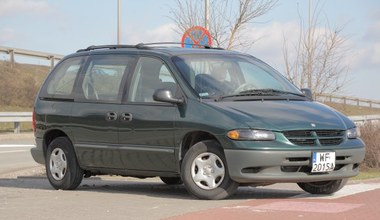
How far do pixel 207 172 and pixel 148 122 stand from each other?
1.03 m

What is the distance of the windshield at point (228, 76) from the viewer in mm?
9438

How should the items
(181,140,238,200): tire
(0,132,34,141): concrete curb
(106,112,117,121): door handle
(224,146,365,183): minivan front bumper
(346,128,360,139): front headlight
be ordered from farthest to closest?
1. (0,132,34,141): concrete curb
2. (106,112,117,121): door handle
3. (346,128,360,139): front headlight
4. (181,140,238,200): tire
5. (224,146,365,183): minivan front bumper

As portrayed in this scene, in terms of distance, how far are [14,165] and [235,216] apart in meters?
10.7

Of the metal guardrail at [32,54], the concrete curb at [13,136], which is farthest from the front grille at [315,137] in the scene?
Answer: the metal guardrail at [32,54]

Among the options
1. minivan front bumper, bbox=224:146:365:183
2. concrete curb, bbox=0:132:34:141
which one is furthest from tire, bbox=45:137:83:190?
concrete curb, bbox=0:132:34:141

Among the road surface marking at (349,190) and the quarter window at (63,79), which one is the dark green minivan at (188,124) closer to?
the quarter window at (63,79)

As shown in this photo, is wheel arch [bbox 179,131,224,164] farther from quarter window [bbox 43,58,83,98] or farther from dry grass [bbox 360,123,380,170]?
dry grass [bbox 360,123,380,170]

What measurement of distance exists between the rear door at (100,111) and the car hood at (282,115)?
149cm

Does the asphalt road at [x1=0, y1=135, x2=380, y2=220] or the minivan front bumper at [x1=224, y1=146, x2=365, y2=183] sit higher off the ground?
the minivan front bumper at [x1=224, y1=146, x2=365, y2=183]

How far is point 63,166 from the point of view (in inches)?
418

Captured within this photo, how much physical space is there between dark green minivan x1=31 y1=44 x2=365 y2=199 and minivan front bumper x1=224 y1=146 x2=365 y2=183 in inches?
0.4

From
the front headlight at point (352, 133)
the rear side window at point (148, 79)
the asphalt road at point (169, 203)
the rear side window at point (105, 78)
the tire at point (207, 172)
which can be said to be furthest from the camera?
the rear side window at point (105, 78)

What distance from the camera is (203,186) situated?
29.5 ft

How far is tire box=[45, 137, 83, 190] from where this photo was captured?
10.5m
